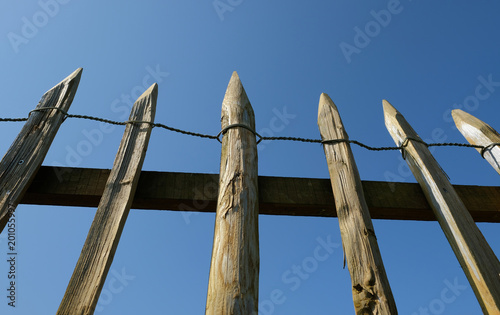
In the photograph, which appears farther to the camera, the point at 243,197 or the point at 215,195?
the point at 215,195

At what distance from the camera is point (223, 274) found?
133 cm

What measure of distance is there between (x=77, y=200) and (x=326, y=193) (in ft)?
3.98

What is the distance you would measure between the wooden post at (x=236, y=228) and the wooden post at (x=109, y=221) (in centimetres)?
39

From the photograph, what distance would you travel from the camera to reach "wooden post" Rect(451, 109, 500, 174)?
2.27m


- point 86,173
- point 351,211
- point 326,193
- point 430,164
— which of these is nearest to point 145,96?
point 86,173

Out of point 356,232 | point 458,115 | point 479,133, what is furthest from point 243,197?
point 458,115

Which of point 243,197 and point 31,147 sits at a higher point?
point 31,147

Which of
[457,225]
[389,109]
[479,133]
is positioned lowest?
[457,225]

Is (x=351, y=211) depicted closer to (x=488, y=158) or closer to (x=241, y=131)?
(x=241, y=131)

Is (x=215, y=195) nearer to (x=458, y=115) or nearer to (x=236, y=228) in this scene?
(x=236, y=228)

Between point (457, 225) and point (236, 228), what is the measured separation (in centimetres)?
102

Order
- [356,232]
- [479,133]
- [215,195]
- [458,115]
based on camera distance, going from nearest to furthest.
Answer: [356,232]
[215,195]
[479,133]
[458,115]

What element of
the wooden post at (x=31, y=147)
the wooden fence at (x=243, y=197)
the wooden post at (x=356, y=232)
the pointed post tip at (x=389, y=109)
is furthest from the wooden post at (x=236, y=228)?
the pointed post tip at (x=389, y=109)

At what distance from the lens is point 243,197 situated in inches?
63.7
